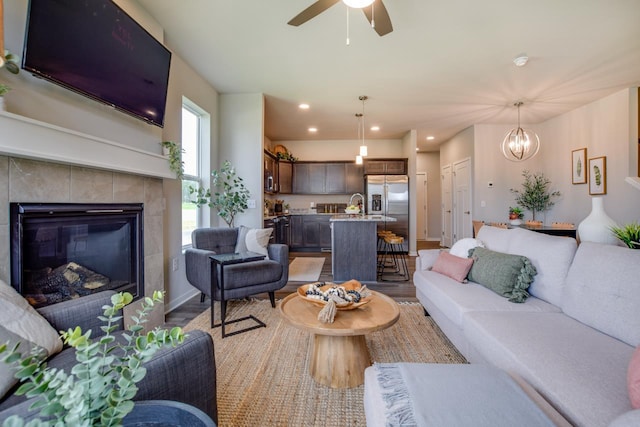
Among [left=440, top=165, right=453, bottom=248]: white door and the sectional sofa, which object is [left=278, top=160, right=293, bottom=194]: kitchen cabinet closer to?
[left=440, top=165, right=453, bottom=248]: white door

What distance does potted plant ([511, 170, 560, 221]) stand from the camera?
5527mm

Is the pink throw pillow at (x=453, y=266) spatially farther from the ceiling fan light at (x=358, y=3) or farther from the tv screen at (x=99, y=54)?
Result: the tv screen at (x=99, y=54)

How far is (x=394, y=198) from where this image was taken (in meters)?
6.41

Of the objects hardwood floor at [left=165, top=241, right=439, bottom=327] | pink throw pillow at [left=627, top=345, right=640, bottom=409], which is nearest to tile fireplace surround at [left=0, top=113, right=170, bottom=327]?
hardwood floor at [left=165, top=241, right=439, bottom=327]

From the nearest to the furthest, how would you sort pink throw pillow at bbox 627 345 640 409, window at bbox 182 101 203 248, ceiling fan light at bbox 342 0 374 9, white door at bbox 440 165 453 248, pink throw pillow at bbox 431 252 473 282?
pink throw pillow at bbox 627 345 640 409
ceiling fan light at bbox 342 0 374 9
pink throw pillow at bbox 431 252 473 282
window at bbox 182 101 203 248
white door at bbox 440 165 453 248

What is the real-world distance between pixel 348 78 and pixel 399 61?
0.70m

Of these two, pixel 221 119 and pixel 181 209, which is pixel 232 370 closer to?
pixel 181 209

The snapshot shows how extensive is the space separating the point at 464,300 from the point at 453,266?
569mm

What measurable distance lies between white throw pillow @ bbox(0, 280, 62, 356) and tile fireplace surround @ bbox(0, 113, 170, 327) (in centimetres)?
46

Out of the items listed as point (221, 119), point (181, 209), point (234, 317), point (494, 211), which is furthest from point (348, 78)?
point (494, 211)

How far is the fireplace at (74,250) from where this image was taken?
1.58 meters

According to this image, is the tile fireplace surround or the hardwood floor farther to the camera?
the hardwood floor

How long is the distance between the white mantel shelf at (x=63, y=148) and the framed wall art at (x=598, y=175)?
601cm

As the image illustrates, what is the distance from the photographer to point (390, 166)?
690 cm
